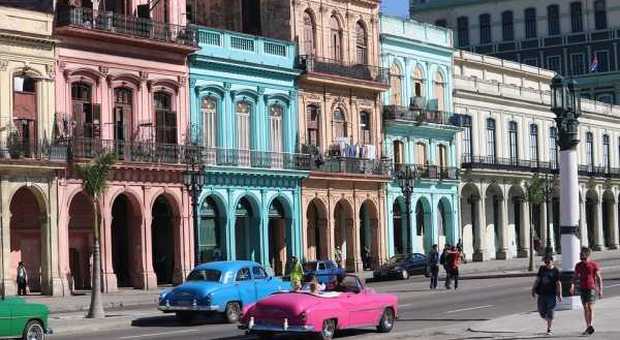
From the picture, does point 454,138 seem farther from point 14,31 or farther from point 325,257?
point 14,31

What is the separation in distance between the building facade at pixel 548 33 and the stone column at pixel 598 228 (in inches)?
552

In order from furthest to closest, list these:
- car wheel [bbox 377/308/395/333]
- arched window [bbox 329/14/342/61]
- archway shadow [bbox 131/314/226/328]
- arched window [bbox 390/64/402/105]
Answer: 1. arched window [bbox 390/64/402/105]
2. arched window [bbox 329/14/342/61]
3. archway shadow [bbox 131/314/226/328]
4. car wheel [bbox 377/308/395/333]

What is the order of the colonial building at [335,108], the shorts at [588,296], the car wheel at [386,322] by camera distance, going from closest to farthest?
the shorts at [588,296] → the car wheel at [386,322] → the colonial building at [335,108]

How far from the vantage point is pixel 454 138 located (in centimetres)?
7081

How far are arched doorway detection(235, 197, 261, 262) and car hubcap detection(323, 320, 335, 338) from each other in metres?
30.9

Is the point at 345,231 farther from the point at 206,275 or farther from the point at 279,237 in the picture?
the point at 206,275

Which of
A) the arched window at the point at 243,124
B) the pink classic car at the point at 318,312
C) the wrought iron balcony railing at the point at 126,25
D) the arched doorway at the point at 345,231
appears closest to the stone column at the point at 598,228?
the arched doorway at the point at 345,231

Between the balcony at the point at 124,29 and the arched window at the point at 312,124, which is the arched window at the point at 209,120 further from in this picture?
the arched window at the point at 312,124

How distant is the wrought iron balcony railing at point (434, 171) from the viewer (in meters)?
65.5

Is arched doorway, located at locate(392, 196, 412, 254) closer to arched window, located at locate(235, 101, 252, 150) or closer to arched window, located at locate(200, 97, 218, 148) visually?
arched window, located at locate(235, 101, 252, 150)

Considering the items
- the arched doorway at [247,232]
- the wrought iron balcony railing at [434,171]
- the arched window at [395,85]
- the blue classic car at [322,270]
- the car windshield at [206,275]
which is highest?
the arched window at [395,85]

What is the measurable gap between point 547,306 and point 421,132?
147 feet

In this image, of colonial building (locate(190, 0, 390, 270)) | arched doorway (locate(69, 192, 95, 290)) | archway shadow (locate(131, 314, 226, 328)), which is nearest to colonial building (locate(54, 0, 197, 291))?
arched doorway (locate(69, 192, 95, 290))

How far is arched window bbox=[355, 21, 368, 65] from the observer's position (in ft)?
205
